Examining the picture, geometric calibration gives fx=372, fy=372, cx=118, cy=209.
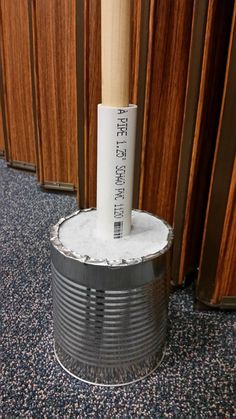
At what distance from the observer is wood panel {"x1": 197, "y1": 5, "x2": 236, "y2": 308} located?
2.63ft

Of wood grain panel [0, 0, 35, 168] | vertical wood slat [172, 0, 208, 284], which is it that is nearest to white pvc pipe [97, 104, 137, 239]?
vertical wood slat [172, 0, 208, 284]

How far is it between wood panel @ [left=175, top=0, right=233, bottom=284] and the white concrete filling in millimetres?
190

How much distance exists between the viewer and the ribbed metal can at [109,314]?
2.23 ft

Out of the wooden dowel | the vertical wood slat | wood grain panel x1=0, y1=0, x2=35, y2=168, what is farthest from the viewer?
wood grain panel x1=0, y1=0, x2=35, y2=168

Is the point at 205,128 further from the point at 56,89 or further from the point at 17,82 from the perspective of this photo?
the point at 17,82

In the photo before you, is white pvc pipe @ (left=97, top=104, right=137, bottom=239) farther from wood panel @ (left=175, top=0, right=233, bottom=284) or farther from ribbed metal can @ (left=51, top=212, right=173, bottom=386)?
wood panel @ (left=175, top=0, right=233, bottom=284)

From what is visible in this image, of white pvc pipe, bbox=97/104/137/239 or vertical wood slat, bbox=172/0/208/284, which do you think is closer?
white pvc pipe, bbox=97/104/137/239

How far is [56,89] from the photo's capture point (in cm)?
159

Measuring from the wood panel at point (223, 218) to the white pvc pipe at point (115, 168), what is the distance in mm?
239

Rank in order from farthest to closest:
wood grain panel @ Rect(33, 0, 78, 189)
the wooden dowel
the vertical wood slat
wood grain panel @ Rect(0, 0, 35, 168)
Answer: wood grain panel @ Rect(0, 0, 35, 168), wood grain panel @ Rect(33, 0, 78, 189), the vertical wood slat, the wooden dowel

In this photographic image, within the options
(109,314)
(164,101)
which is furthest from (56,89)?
(109,314)

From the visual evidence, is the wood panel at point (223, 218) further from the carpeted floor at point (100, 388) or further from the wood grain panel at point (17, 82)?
the wood grain panel at point (17, 82)

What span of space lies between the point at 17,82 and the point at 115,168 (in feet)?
4.49

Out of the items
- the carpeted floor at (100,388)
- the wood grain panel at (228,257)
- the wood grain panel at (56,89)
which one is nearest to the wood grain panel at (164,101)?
the wood grain panel at (228,257)
